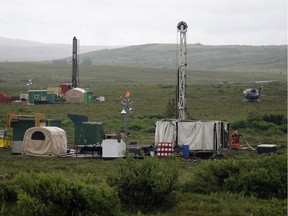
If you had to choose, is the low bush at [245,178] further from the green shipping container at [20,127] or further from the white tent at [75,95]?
the white tent at [75,95]

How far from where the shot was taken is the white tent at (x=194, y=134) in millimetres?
20000

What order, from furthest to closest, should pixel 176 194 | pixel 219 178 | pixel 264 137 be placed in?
pixel 264 137, pixel 219 178, pixel 176 194

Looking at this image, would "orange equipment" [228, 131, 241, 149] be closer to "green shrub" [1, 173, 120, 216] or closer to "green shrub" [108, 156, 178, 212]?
"green shrub" [108, 156, 178, 212]

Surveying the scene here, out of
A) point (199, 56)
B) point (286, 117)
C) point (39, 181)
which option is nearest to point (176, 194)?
point (39, 181)

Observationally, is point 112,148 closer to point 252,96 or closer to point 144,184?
point 144,184

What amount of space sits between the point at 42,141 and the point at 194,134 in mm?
4881

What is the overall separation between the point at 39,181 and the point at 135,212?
1858 mm

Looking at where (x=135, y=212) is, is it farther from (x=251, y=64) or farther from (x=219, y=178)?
(x=251, y=64)

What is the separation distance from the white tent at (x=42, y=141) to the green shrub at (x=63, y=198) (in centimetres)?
971

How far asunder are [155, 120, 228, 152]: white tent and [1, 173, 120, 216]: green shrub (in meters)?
10.7

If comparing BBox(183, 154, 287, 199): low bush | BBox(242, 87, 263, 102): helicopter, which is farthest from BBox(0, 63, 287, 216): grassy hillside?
BBox(242, 87, 263, 102): helicopter

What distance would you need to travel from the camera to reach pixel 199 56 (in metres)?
182

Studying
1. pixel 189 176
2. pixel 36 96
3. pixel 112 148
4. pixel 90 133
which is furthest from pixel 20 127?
pixel 36 96

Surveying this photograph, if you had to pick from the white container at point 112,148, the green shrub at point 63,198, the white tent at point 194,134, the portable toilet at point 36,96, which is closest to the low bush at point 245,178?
the green shrub at point 63,198
